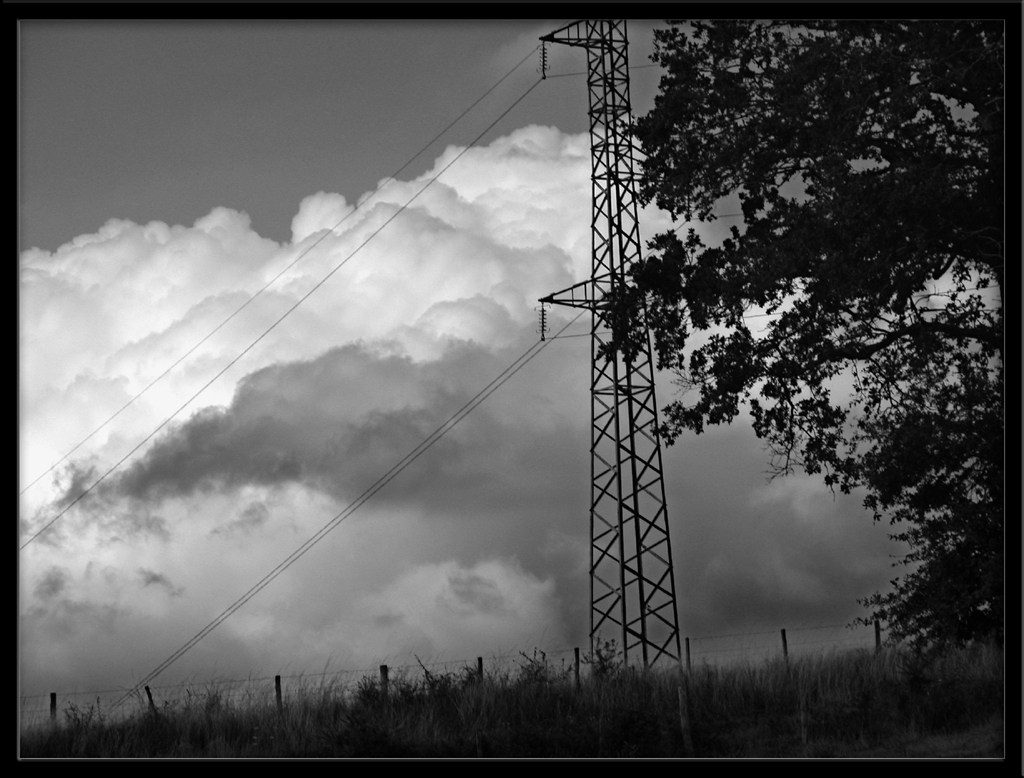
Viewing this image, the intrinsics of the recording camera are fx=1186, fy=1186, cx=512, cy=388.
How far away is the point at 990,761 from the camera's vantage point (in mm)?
12289

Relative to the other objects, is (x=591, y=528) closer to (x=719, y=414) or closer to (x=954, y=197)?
(x=719, y=414)

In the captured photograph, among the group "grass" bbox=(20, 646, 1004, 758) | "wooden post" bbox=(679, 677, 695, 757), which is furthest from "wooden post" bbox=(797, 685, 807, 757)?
"wooden post" bbox=(679, 677, 695, 757)

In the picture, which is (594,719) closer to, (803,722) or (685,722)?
(685,722)

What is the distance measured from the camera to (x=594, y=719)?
53.2 feet

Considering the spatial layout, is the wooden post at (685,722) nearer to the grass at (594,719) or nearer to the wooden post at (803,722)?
the grass at (594,719)

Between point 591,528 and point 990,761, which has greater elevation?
point 591,528

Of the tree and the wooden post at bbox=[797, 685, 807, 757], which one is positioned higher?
the tree

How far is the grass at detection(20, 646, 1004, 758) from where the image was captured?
616 inches

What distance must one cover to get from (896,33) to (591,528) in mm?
9490

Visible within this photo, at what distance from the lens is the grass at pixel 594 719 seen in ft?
51.3

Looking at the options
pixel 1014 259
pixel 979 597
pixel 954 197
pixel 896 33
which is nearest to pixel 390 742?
pixel 979 597

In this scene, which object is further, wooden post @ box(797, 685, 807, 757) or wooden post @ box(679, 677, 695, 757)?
wooden post @ box(797, 685, 807, 757)

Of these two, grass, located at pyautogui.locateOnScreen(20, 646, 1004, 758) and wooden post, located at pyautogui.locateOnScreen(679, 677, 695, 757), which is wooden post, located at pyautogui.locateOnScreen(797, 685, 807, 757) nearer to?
grass, located at pyautogui.locateOnScreen(20, 646, 1004, 758)
